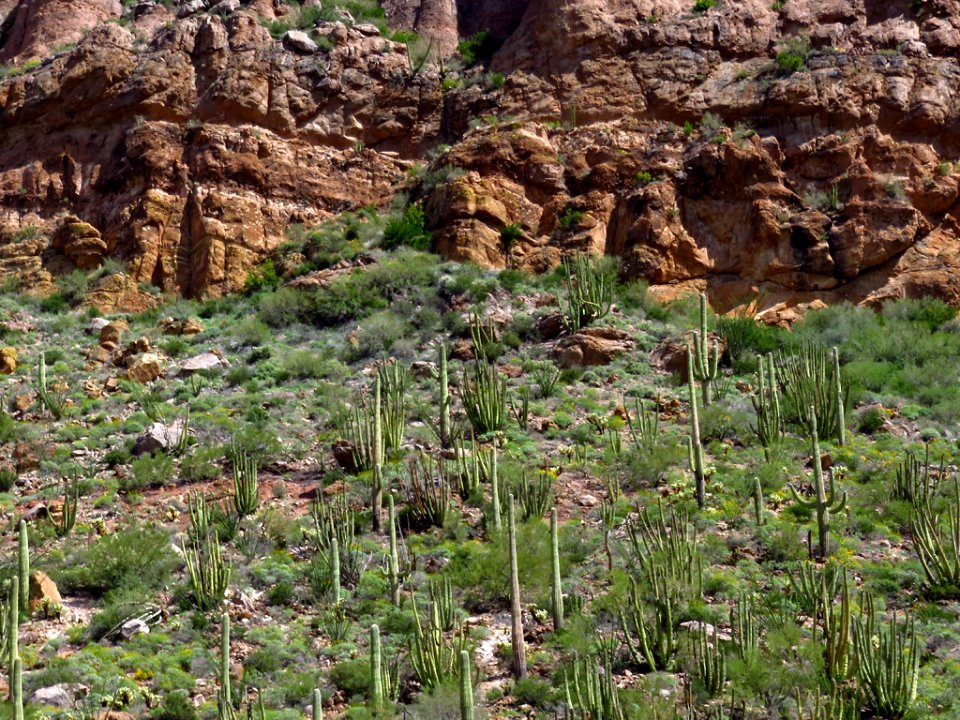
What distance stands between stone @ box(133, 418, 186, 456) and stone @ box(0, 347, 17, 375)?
16.3 feet

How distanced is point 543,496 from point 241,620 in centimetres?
465

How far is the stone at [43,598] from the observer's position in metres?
14.4

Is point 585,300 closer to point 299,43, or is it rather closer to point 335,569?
point 335,569

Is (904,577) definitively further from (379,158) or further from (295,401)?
(379,158)

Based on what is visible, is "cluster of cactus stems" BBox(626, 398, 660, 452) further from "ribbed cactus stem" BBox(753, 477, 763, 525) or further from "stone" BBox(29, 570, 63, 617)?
"stone" BBox(29, 570, 63, 617)

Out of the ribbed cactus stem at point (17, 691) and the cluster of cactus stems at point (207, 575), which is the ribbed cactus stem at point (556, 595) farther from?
the ribbed cactus stem at point (17, 691)

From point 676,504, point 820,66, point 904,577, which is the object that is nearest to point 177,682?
point 676,504

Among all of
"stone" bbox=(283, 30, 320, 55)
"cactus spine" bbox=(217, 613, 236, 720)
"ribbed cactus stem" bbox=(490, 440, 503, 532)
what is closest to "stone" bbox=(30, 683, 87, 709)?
"cactus spine" bbox=(217, 613, 236, 720)

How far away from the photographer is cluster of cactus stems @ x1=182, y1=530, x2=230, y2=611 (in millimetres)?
14562

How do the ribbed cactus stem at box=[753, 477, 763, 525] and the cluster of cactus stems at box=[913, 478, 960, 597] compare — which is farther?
the ribbed cactus stem at box=[753, 477, 763, 525]

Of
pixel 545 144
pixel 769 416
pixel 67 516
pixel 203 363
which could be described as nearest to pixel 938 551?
pixel 769 416

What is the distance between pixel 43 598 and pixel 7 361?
10273mm

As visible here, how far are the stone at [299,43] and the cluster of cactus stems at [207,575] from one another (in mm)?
20319

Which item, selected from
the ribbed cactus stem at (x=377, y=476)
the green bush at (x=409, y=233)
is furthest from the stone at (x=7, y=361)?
the ribbed cactus stem at (x=377, y=476)
